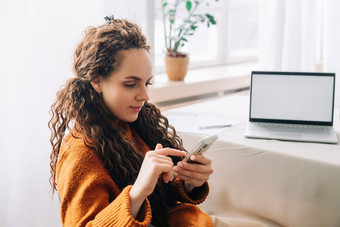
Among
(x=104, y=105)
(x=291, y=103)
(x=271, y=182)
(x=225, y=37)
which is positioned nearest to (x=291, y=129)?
(x=291, y=103)

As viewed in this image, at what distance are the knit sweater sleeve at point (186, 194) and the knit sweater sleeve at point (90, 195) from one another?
0.22 m

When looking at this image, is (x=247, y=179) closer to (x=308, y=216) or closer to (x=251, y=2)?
(x=308, y=216)

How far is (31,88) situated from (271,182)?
894 millimetres

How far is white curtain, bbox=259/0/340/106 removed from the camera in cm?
224

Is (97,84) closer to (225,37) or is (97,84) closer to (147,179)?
(147,179)

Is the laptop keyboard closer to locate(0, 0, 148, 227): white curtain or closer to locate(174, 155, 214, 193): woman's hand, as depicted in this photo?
locate(174, 155, 214, 193): woman's hand

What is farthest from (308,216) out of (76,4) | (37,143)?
(76,4)

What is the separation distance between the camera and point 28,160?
134 centimetres

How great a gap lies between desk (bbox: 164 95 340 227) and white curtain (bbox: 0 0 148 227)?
0.53m

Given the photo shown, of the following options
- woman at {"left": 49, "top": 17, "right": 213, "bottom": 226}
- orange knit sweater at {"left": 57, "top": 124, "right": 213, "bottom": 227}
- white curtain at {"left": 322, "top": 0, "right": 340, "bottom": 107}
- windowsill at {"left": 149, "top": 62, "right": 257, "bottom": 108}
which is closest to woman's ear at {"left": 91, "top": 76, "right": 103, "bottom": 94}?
woman at {"left": 49, "top": 17, "right": 213, "bottom": 226}

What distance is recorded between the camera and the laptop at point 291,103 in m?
1.33

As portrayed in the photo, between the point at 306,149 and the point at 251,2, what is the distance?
7.26 feet

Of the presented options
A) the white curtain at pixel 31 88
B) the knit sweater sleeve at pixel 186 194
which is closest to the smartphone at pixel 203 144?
the knit sweater sleeve at pixel 186 194

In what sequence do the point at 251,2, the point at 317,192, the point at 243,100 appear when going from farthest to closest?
the point at 251,2 → the point at 243,100 → the point at 317,192
